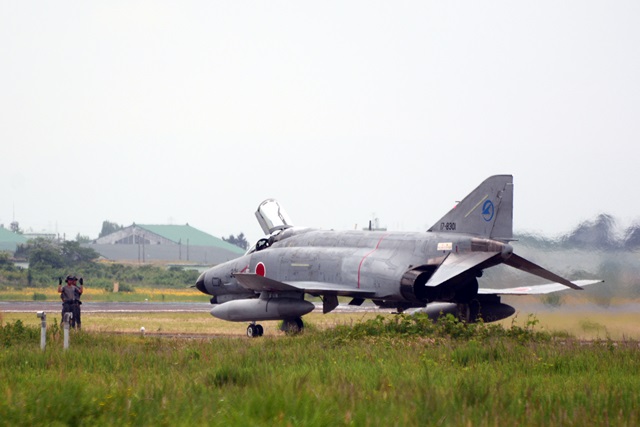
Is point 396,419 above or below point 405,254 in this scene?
below

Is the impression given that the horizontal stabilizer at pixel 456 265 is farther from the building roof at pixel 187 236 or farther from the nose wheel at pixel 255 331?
the building roof at pixel 187 236

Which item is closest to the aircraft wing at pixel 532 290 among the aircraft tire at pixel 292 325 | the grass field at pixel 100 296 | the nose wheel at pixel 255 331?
the aircraft tire at pixel 292 325

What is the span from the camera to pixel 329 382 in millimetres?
11969

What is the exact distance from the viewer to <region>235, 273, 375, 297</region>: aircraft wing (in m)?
25.7

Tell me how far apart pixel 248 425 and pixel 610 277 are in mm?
19455

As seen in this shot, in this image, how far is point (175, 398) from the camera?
10523 millimetres

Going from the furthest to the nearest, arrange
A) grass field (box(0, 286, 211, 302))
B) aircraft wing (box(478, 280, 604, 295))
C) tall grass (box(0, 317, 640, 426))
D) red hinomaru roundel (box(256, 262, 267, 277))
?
grass field (box(0, 286, 211, 302))
red hinomaru roundel (box(256, 262, 267, 277))
aircraft wing (box(478, 280, 604, 295))
tall grass (box(0, 317, 640, 426))

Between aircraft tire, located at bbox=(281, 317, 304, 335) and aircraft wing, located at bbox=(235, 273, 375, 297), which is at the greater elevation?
aircraft wing, located at bbox=(235, 273, 375, 297)

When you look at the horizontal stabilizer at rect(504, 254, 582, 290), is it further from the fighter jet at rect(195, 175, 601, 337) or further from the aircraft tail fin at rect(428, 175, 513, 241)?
the aircraft tail fin at rect(428, 175, 513, 241)

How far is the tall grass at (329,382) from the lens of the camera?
9.57m

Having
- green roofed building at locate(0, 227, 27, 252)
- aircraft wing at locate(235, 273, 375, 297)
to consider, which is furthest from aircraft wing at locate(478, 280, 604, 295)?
green roofed building at locate(0, 227, 27, 252)

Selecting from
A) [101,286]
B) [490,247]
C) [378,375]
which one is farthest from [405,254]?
[101,286]

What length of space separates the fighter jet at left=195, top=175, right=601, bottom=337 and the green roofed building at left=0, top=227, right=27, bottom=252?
106038mm

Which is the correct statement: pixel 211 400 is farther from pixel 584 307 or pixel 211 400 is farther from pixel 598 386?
pixel 584 307
